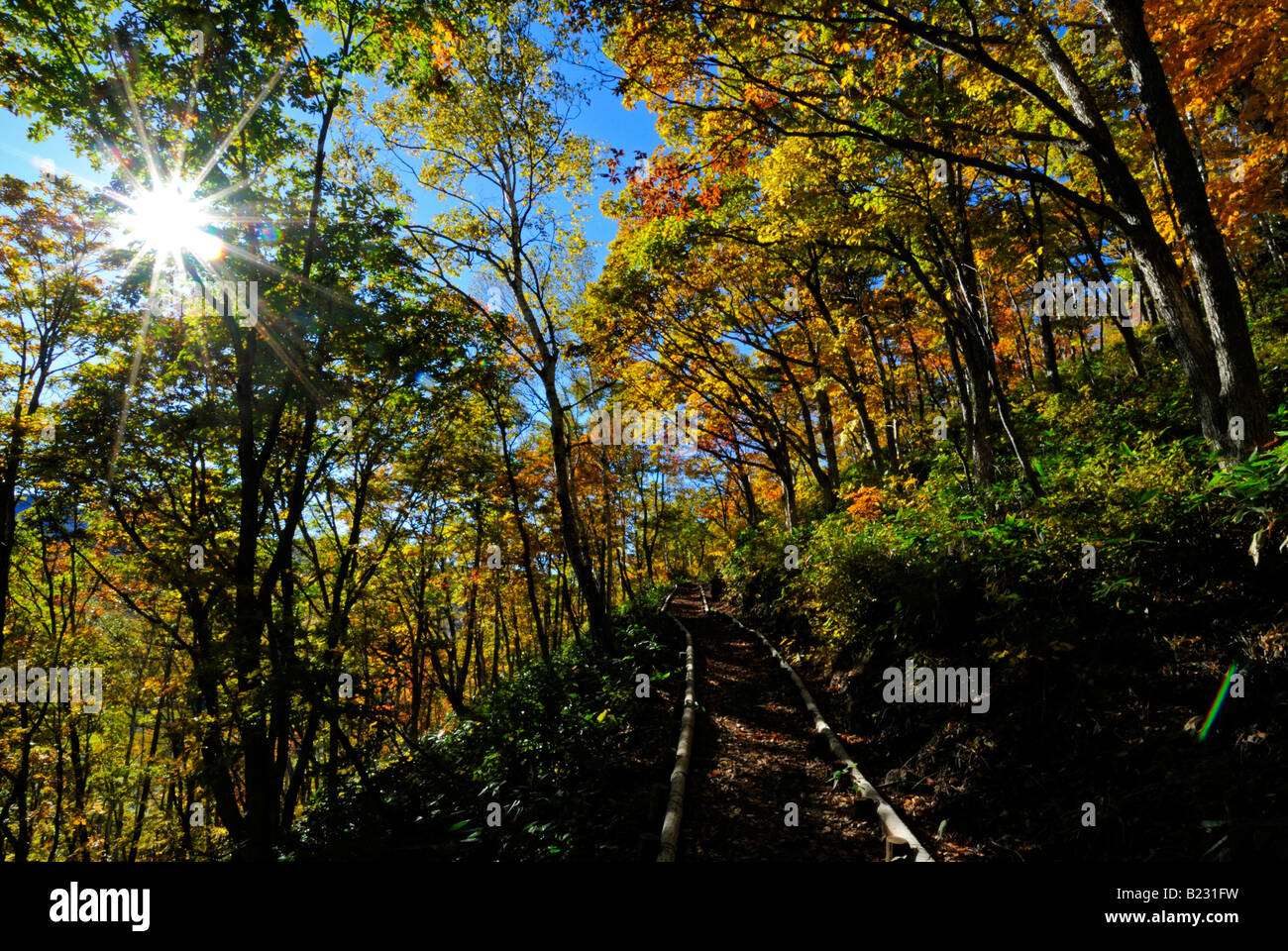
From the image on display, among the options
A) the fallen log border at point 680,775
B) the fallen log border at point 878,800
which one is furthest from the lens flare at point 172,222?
the fallen log border at point 878,800

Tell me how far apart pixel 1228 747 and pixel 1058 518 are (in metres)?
2.49

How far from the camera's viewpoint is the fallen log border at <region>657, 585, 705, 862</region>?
4.02 metres

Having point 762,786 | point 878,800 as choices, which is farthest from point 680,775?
point 878,800

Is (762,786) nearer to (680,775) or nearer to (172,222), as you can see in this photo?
(680,775)

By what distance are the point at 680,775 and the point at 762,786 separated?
940mm

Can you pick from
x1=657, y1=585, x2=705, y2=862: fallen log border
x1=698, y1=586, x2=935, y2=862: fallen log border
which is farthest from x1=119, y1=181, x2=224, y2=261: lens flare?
x1=698, y1=586, x2=935, y2=862: fallen log border

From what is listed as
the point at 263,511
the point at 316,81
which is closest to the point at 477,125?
the point at 316,81

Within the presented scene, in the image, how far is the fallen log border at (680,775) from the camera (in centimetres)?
402

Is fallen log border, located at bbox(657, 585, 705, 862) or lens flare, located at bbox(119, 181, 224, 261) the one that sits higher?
lens flare, located at bbox(119, 181, 224, 261)

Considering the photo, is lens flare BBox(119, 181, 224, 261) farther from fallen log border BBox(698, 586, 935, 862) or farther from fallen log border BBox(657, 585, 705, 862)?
fallen log border BBox(698, 586, 935, 862)

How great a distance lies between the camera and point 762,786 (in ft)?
17.5

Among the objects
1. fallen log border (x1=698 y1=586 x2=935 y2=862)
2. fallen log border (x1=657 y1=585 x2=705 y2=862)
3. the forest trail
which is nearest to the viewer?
fallen log border (x1=698 y1=586 x2=935 y2=862)

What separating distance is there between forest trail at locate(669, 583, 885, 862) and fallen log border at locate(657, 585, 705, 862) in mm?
169
